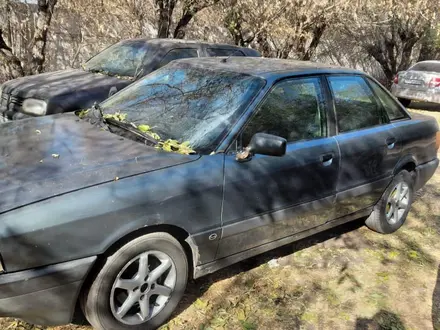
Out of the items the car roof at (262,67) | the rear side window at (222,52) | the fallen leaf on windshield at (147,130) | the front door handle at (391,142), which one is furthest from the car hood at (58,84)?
the front door handle at (391,142)

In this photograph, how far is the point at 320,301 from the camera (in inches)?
128

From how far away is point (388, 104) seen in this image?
13.6 feet

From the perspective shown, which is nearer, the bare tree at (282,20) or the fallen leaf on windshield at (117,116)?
the fallen leaf on windshield at (117,116)

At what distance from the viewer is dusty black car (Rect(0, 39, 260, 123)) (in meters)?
5.53

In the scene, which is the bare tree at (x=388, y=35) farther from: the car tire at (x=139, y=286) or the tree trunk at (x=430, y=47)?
the car tire at (x=139, y=286)

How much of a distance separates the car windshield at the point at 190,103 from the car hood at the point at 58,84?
91.1 inches

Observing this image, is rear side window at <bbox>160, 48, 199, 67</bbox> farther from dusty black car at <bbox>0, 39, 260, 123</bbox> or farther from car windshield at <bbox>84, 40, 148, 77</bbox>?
car windshield at <bbox>84, 40, 148, 77</bbox>

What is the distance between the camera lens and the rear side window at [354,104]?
362 cm

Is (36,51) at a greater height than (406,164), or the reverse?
(36,51)

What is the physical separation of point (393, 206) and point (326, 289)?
1.48 metres

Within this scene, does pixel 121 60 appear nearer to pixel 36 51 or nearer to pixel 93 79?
pixel 93 79

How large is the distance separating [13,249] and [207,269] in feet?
4.23

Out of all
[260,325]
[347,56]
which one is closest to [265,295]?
[260,325]

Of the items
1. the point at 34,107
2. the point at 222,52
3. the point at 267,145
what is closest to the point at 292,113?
the point at 267,145
